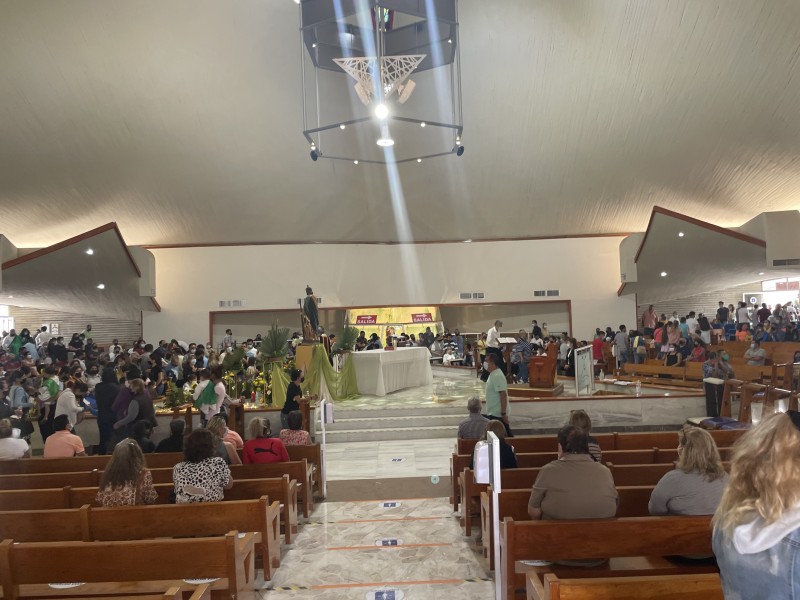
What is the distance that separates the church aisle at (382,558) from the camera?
13.8ft

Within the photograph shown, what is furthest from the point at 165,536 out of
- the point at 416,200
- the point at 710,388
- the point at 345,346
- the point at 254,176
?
the point at 416,200

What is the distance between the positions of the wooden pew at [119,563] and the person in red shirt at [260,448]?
2338 millimetres

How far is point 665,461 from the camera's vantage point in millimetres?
5777

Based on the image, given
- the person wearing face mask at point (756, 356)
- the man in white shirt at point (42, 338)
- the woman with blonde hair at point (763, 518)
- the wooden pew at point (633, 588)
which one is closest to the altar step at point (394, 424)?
the person wearing face mask at point (756, 356)

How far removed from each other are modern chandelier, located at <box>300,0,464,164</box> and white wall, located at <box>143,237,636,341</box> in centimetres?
403

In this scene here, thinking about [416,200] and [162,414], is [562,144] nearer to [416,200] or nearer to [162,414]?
[416,200]

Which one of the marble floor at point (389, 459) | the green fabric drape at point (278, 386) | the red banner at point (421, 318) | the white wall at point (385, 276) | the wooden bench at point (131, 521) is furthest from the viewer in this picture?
the red banner at point (421, 318)

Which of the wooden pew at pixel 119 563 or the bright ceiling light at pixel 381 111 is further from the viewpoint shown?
the bright ceiling light at pixel 381 111

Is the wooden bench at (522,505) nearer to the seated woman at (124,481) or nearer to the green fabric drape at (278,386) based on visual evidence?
the seated woman at (124,481)

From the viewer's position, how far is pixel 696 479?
3.45 m

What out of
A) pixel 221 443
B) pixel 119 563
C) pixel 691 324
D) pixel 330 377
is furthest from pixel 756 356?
pixel 119 563

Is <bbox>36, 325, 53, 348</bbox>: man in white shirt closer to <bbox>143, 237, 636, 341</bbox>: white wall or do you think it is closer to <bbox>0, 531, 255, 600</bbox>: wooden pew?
<bbox>143, 237, 636, 341</bbox>: white wall

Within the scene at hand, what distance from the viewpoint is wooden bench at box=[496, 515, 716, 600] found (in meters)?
3.40

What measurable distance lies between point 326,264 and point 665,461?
1313cm
